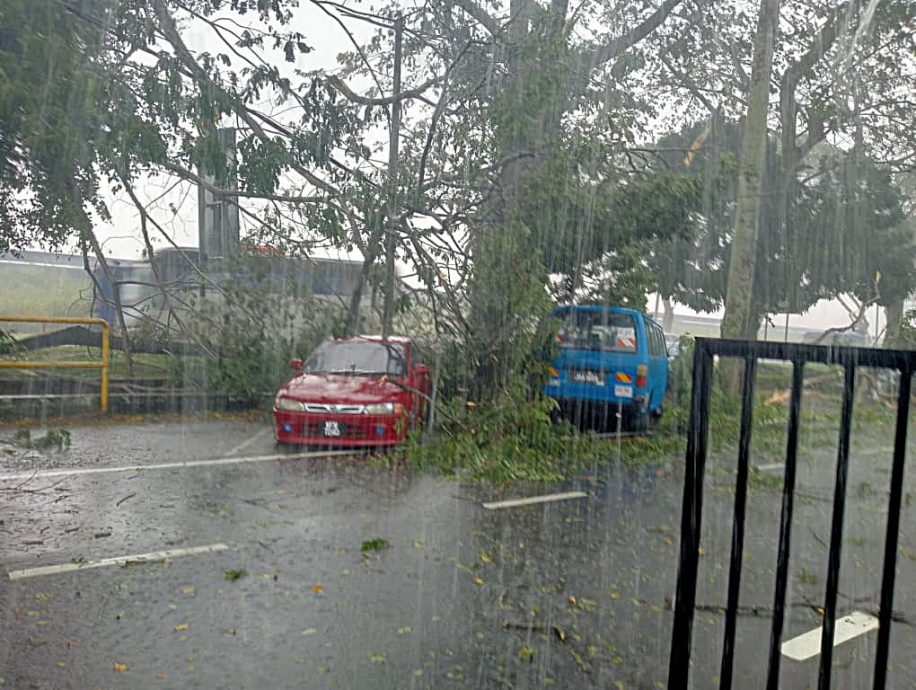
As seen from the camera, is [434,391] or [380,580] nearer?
[380,580]

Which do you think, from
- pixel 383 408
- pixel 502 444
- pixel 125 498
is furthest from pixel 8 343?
pixel 502 444

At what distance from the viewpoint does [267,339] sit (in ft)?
45.4

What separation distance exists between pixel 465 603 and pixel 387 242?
6.83 m

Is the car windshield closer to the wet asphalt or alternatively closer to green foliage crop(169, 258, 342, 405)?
the wet asphalt

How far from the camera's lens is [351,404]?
33.2 feet

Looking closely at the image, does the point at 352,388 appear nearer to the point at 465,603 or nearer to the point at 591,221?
the point at 591,221

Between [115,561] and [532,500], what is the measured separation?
3.89 metres

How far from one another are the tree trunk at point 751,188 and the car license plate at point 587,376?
4.05 m

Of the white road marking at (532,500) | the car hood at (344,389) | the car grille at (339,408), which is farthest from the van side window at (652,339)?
the car grille at (339,408)

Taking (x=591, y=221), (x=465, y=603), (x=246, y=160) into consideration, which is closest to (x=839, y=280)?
(x=591, y=221)

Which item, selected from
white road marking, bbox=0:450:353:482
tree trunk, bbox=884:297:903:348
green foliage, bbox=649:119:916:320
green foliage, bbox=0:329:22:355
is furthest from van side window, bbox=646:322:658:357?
tree trunk, bbox=884:297:903:348

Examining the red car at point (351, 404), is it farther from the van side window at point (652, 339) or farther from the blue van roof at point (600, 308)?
the van side window at point (652, 339)

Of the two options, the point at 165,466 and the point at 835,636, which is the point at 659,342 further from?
the point at 835,636

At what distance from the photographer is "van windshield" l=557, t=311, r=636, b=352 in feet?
39.9
